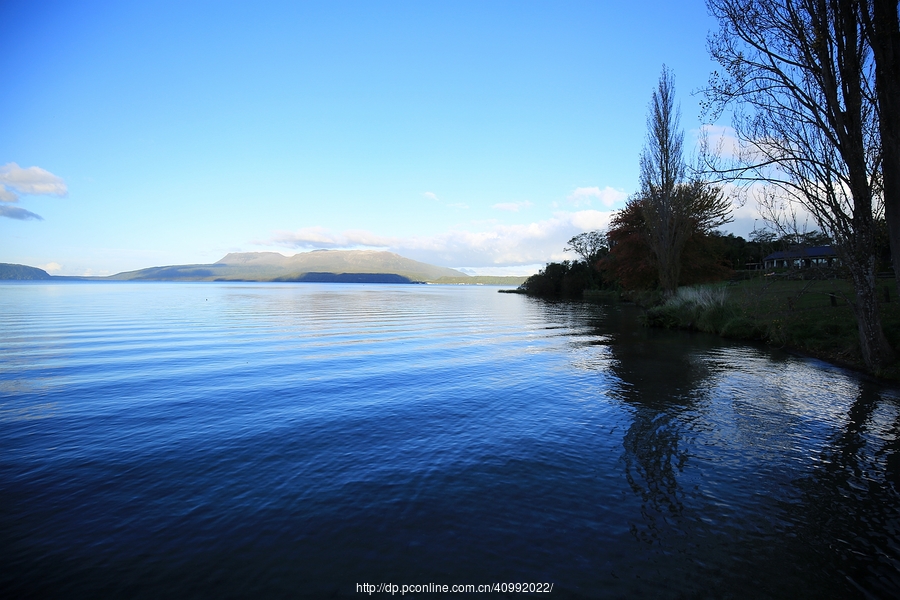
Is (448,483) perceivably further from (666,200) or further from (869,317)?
(666,200)

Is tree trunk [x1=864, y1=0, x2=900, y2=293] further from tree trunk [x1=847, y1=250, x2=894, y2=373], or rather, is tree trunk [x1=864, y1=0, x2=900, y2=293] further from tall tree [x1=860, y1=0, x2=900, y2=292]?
tree trunk [x1=847, y1=250, x2=894, y2=373]

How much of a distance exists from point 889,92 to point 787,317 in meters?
13.1

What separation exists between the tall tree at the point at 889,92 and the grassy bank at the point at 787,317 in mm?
3820

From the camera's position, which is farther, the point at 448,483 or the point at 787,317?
the point at 787,317

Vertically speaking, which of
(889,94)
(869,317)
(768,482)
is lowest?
(768,482)

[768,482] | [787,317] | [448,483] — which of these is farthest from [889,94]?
[787,317]

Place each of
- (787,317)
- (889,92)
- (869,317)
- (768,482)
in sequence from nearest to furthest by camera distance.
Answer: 1. (768,482)
2. (889,92)
3. (869,317)
4. (787,317)

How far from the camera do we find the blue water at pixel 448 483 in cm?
438

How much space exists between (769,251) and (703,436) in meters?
9.86

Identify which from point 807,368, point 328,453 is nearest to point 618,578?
point 328,453

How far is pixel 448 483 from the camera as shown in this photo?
636 centimetres

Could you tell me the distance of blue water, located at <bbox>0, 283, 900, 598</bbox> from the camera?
4.38 metres

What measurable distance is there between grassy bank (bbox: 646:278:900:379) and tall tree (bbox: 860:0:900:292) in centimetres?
382

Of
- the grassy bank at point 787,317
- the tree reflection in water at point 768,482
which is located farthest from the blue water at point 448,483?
the grassy bank at point 787,317
